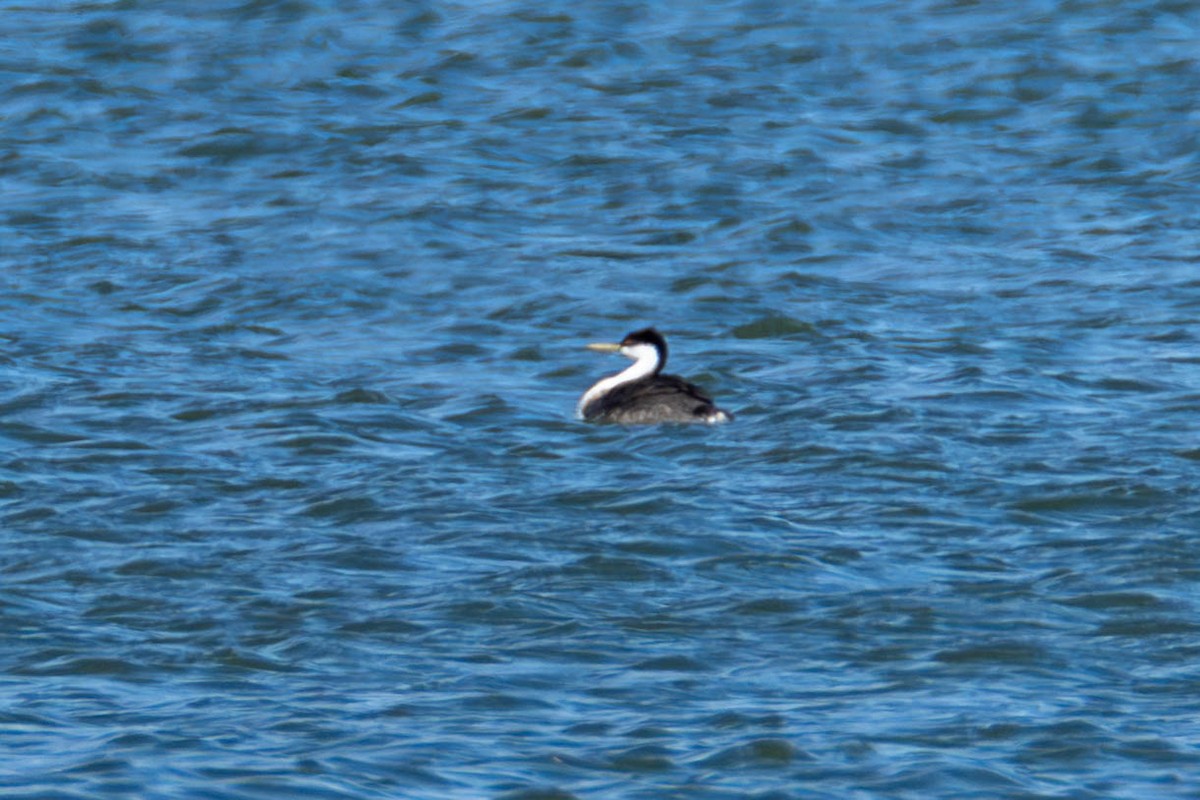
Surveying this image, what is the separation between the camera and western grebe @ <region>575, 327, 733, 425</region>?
1426 cm

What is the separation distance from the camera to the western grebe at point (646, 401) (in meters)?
14.3

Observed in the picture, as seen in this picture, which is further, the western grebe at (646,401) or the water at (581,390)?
the western grebe at (646,401)

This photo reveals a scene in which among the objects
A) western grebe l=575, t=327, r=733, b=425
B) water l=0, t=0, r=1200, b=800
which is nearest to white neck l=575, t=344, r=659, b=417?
western grebe l=575, t=327, r=733, b=425

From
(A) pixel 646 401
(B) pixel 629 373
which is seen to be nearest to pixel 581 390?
(B) pixel 629 373

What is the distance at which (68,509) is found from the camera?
40.8ft

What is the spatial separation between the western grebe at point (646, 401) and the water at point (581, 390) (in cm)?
16

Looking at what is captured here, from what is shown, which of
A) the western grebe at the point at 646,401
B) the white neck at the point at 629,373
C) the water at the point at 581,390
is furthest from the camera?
the white neck at the point at 629,373

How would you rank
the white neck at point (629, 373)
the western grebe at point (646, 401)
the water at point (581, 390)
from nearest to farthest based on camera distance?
the water at point (581, 390)
the western grebe at point (646, 401)
the white neck at point (629, 373)

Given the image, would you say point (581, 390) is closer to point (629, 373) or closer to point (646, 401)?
point (629, 373)

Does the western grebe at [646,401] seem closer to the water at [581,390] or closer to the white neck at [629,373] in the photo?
the white neck at [629,373]

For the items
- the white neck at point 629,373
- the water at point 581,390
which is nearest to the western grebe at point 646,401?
the white neck at point 629,373

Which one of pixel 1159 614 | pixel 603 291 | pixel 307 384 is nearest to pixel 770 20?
pixel 603 291

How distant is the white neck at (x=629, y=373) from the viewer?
14727 mm

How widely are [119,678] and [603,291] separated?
831 cm
